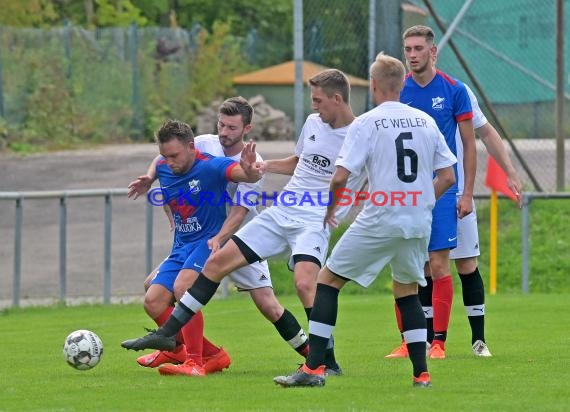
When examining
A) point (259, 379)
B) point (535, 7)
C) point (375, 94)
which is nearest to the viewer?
point (375, 94)

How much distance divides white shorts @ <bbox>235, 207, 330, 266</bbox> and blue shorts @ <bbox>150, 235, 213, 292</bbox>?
0.37m

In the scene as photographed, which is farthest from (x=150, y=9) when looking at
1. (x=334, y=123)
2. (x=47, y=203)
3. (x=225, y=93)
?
(x=334, y=123)

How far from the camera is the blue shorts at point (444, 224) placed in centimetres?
975

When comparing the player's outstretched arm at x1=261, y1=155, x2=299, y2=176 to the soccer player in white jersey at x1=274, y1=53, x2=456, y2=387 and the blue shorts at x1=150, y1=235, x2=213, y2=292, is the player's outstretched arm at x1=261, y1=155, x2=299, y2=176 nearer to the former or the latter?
the blue shorts at x1=150, y1=235, x2=213, y2=292

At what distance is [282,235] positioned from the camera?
913cm

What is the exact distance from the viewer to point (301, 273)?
9.01m

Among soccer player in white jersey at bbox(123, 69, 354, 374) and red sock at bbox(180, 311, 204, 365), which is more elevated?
soccer player in white jersey at bbox(123, 69, 354, 374)

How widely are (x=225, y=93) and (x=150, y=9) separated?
1170 centimetres

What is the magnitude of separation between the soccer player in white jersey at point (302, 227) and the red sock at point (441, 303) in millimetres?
1256

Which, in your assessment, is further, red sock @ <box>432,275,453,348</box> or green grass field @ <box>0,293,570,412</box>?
red sock @ <box>432,275,453,348</box>

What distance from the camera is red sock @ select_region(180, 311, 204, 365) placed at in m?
9.24

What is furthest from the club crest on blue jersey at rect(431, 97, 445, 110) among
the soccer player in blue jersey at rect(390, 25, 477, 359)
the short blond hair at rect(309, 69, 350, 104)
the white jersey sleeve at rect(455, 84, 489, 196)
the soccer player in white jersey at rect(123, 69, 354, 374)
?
the short blond hair at rect(309, 69, 350, 104)

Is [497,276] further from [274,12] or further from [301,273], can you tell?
[274,12]

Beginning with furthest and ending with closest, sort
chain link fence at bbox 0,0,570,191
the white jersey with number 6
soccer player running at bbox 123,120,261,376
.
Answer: chain link fence at bbox 0,0,570,191 → soccer player running at bbox 123,120,261,376 → the white jersey with number 6
